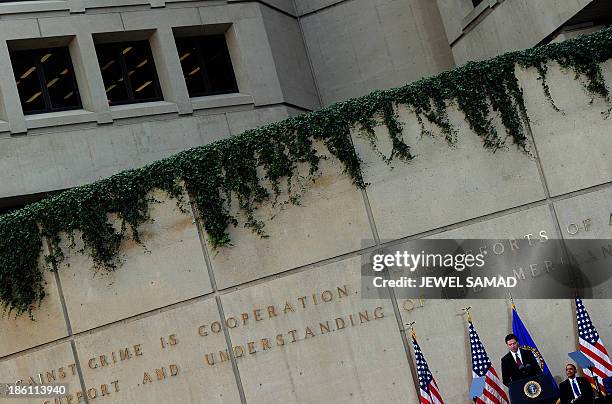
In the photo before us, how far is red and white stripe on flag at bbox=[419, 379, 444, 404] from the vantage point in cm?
1457

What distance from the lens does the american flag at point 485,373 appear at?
47.6ft

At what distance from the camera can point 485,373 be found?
14688 millimetres

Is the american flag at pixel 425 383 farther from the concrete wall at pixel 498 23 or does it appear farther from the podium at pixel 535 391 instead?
the concrete wall at pixel 498 23

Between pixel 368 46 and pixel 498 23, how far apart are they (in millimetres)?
3146

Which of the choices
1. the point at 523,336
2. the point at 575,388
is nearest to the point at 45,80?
the point at 523,336

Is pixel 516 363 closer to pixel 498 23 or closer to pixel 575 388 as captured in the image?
pixel 575 388

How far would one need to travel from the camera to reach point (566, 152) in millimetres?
15781

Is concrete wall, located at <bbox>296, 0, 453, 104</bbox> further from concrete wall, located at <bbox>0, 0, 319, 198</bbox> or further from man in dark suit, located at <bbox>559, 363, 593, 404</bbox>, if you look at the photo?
man in dark suit, located at <bbox>559, 363, 593, 404</bbox>

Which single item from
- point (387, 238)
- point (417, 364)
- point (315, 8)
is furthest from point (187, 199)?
point (315, 8)

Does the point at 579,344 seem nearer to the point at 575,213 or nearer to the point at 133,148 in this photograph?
the point at 575,213

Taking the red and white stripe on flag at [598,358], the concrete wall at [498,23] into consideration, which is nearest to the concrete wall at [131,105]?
the concrete wall at [498,23]

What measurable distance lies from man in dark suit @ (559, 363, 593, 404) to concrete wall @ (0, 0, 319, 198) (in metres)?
9.62

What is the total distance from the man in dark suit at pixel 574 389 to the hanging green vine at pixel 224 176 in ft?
12.9

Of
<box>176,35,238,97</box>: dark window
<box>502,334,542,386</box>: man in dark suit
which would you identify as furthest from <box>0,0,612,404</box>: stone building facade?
<box>176,35,238,97</box>: dark window
